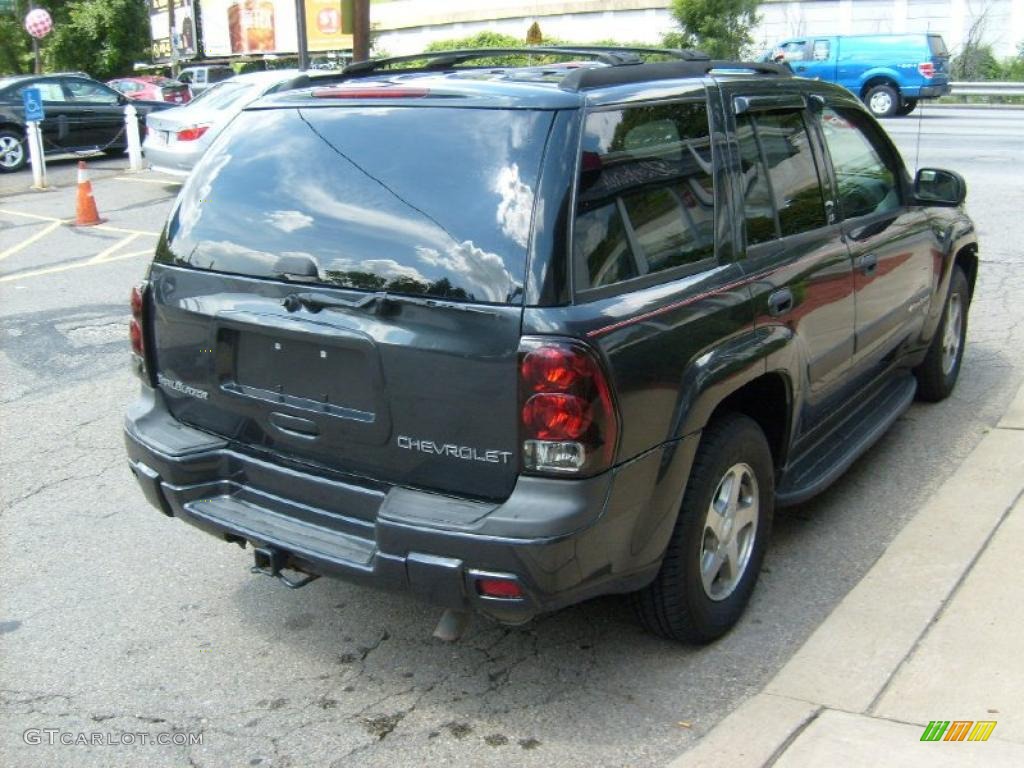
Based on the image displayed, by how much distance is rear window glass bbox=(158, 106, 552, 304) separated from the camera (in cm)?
327

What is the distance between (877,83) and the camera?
1005 inches

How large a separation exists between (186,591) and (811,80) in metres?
3.35

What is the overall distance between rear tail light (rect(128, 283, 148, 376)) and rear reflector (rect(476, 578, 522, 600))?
167 cm

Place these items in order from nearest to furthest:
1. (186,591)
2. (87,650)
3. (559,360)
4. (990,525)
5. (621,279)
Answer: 1. (559,360)
2. (621,279)
3. (87,650)
4. (186,591)
5. (990,525)

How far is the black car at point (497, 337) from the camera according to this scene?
3191mm

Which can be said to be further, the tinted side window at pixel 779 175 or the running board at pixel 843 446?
the running board at pixel 843 446

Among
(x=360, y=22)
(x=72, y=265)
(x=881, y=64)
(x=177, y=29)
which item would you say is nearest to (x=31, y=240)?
(x=72, y=265)

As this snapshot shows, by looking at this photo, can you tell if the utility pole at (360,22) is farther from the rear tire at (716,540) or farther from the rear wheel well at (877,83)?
the rear wheel well at (877,83)

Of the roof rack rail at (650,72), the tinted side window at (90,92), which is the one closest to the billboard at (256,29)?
the tinted side window at (90,92)

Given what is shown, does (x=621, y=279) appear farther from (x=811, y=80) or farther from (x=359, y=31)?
(x=359, y=31)

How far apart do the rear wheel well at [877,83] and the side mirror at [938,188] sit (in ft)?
70.0

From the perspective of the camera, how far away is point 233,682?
148 inches

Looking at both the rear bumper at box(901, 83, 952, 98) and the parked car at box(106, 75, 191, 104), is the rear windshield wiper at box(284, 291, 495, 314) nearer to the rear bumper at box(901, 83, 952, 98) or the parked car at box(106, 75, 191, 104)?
the rear bumper at box(901, 83, 952, 98)

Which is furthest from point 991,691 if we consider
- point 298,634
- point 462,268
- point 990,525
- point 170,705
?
point 170,705
